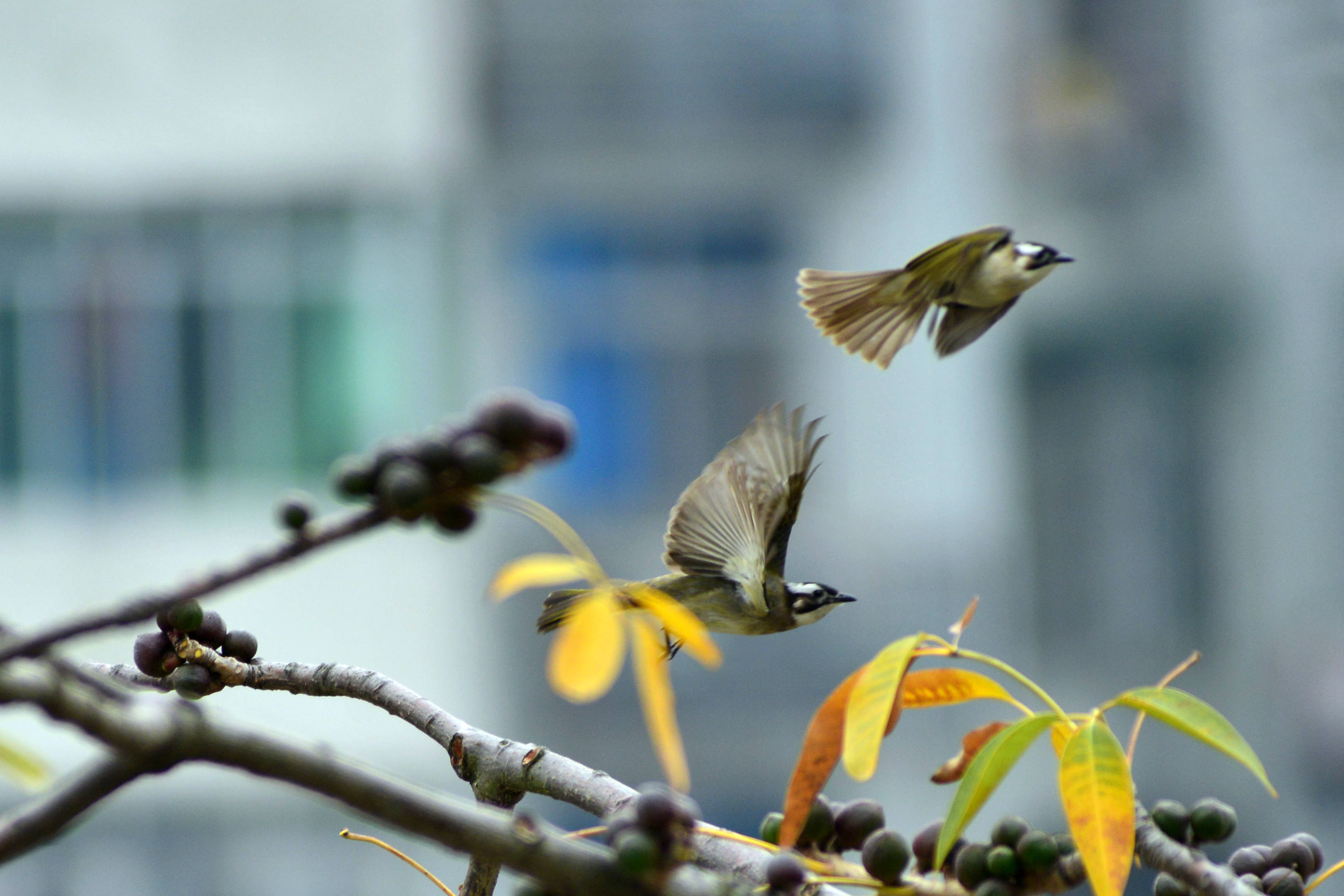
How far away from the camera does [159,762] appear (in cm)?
21

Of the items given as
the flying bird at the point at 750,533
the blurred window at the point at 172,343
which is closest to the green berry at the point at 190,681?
the flying bird at the point at 750,533

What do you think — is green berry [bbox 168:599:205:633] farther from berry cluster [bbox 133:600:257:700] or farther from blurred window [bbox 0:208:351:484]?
blurred window [bbox 0:208:351:484]

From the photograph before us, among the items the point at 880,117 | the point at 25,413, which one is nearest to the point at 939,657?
the point at 25,413

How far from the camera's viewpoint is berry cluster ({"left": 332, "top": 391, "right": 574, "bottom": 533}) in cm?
20

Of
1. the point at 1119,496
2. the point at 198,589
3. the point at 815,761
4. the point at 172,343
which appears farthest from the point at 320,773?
the point at 1119,496

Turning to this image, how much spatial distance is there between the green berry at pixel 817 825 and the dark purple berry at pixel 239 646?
0.14 meters

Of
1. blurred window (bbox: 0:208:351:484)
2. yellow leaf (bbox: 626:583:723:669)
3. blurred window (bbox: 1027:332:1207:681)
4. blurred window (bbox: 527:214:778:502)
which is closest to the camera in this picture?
yellow leaf (bbox: 626:583:723:669)

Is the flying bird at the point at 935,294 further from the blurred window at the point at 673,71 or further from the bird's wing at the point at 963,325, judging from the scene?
the blurred window at the point at 673,71

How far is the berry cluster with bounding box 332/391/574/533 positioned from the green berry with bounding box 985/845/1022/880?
0.15 meters

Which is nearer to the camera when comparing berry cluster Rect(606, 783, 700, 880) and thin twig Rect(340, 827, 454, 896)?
berry cluster Rect(606, 783, 700, 880)

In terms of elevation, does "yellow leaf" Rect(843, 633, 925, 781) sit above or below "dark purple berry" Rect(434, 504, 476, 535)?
below

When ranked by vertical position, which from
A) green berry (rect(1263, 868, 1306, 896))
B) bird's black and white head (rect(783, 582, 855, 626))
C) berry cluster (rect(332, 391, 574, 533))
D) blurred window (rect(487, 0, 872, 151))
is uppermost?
blurred window (rect(487, 0, 872, 151))

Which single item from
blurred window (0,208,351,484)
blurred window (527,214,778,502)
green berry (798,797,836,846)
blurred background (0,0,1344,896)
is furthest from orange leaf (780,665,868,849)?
blurred window (527,214,778,502)

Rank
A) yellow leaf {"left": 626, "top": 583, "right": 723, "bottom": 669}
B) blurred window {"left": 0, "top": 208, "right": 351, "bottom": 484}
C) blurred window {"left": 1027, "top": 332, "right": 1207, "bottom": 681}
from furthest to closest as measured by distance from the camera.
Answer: blurred window {"left": 1027, "top": 332, "right": 1207, "bottom": 681} < blurred window {"left": 0, "top": 208, "right": 351, "bottom": 484} < yellow leaf {"left": 626, "top": 583, "right": 723, "bottom": 669}
